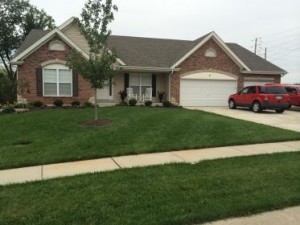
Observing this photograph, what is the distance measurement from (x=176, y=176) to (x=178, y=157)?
2158 millimetres

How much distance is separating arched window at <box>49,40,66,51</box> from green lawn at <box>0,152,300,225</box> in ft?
52.4

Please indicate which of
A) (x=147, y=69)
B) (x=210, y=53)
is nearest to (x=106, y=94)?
(x=147, y=69)

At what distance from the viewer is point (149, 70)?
80.4ft

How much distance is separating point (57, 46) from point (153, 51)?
7.98m

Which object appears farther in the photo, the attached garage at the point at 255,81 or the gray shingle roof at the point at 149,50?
the attached garage at the point at 255,81

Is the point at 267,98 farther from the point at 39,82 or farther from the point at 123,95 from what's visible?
the point at 39,82

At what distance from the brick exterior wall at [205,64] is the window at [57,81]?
23.7ft

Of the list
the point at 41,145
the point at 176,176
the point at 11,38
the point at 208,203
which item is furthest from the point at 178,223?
the point at 11,38

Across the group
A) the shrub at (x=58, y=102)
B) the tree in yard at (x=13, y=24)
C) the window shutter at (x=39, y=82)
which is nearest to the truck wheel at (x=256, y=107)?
the shrub at (x=58, y=102)

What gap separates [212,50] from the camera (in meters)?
25.5

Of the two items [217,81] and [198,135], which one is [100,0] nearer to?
[198,135]

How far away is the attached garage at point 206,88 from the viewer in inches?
1000

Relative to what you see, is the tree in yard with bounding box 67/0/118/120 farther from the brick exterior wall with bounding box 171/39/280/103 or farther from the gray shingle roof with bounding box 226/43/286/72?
the gray shingle roof with bounding box 226/43/286/72

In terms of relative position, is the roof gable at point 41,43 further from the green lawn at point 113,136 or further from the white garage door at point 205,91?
the white garage door at point 205,91
